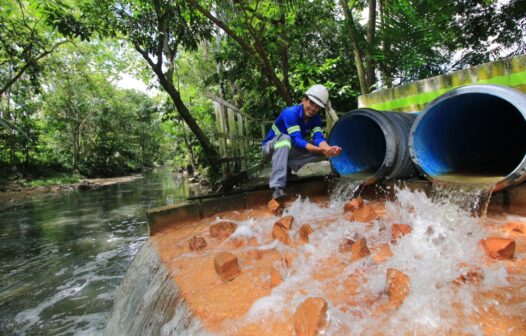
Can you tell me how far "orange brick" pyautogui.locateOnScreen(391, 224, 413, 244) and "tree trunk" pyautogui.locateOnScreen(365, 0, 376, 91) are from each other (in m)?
4.27

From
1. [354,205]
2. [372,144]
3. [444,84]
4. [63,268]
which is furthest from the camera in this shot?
[372,144]

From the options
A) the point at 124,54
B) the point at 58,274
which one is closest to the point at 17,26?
the point at 124,54

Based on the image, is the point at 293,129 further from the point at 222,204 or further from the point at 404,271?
the point at 404,271

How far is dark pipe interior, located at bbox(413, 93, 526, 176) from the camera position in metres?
2.99

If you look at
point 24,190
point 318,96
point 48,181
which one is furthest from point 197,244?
point 48,181

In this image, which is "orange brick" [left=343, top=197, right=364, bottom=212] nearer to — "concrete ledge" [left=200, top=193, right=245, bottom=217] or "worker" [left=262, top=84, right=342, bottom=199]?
"worker" [left=262, top=84, right=342, bottom=199]

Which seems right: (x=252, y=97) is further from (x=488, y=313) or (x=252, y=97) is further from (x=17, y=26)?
(x=488, y=313)

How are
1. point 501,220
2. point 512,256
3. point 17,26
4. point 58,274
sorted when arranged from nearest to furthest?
point 512,256, point 501,220, point 58,274, point 17,26

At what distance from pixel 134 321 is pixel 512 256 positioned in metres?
2.23

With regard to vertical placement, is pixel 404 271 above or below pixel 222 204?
below

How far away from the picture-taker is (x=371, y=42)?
5.90m

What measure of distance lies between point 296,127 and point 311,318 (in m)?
2.32

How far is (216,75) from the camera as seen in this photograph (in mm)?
9156

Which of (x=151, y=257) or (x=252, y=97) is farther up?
(x=252, y=97)
